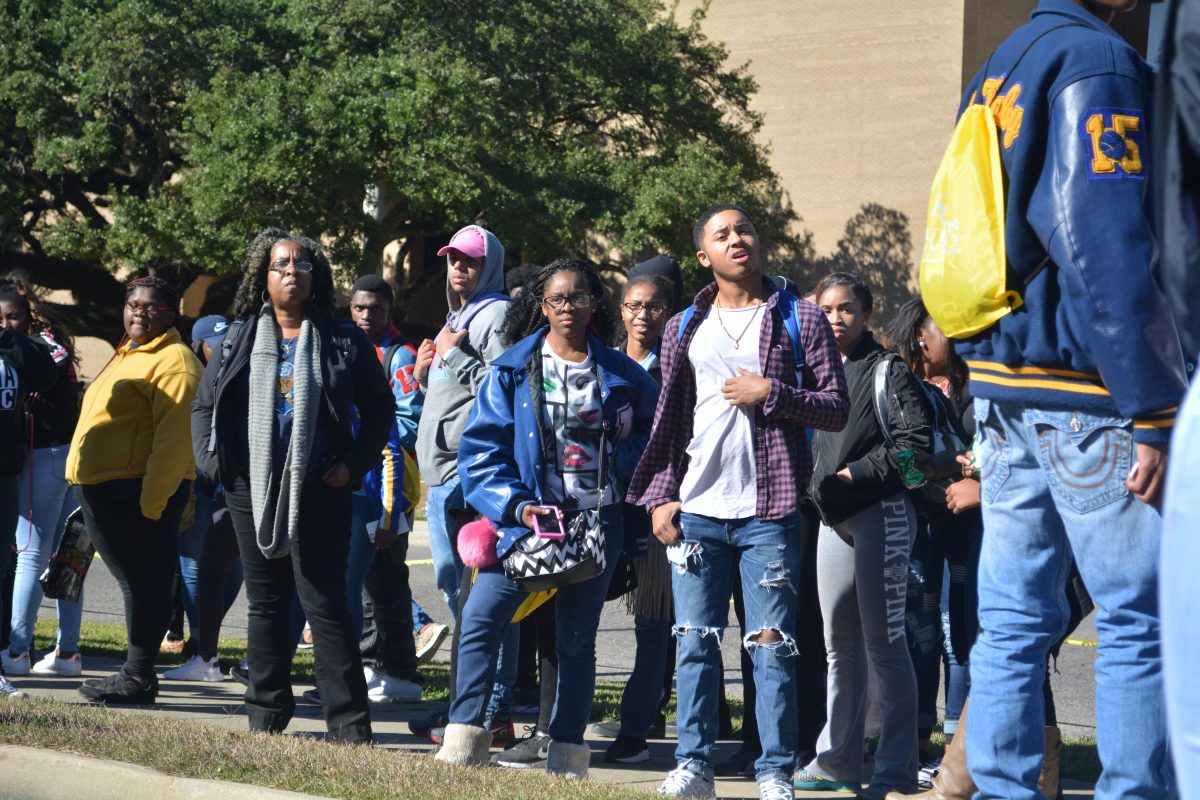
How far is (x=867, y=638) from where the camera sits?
5414mm

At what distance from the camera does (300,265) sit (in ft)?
20.1

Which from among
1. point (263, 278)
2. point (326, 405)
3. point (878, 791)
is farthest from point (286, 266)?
point (878, 791)

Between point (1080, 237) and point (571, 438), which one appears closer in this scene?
point (1080, 237)

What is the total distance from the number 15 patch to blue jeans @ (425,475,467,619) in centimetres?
350

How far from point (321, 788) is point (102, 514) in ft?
9.23

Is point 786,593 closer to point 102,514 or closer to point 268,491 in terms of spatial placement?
point 268,491

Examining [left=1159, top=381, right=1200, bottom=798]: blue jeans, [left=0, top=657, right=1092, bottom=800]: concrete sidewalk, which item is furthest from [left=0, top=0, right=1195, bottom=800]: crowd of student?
[left=1159, top=381, right=1200, bottom=798]: blue jeans

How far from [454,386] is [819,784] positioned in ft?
7.85

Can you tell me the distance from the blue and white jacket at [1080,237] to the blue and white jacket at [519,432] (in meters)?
1.99

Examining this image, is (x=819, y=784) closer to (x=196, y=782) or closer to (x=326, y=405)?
(x=196, y=782)

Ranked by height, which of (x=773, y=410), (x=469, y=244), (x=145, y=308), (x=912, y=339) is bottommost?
(x=773, y=410)

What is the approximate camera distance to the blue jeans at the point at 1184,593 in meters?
1.86

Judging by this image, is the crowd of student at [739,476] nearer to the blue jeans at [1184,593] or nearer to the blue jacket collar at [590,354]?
the blue jacket collar at [590,354]

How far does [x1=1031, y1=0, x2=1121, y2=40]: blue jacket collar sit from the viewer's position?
3.74 m
